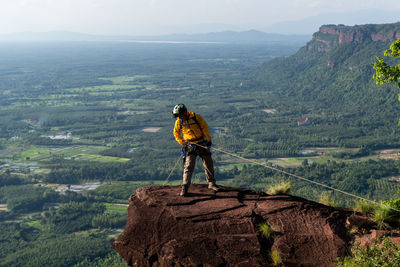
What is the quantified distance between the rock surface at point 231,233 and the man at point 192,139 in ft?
4.92

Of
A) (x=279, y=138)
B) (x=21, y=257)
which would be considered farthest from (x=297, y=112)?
(x=21, y=257)

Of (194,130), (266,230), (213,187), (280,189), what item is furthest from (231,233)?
(194,130)

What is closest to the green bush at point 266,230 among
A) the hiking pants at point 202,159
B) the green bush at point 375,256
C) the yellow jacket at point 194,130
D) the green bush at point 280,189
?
the green bush at point 375,256

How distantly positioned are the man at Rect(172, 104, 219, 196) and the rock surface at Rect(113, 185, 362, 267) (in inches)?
59.0

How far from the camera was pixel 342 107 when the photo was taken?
187m

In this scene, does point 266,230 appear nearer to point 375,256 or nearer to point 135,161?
point 375,256

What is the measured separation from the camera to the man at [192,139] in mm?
14758

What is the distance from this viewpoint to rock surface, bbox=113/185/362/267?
10984 millimetres

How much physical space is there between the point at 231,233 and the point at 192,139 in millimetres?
4319

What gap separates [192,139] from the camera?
1498 centimetres

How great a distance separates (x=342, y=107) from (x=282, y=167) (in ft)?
310

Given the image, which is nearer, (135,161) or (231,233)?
(231,233)

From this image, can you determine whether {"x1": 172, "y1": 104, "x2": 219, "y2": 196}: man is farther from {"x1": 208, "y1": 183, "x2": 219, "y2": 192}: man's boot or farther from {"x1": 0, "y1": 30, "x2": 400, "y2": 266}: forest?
{"x1": 0, "y1": 30, "x2": 400, "y2": 266}: forest

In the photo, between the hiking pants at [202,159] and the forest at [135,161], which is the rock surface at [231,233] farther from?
the forest at [135,161]
